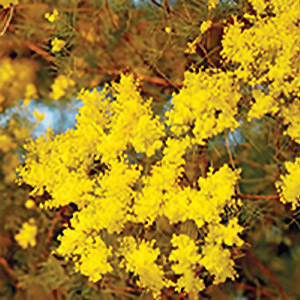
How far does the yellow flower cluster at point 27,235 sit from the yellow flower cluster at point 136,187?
0.20ft

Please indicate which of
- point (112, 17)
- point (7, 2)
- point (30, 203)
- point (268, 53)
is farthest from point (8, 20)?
point (268, 53)

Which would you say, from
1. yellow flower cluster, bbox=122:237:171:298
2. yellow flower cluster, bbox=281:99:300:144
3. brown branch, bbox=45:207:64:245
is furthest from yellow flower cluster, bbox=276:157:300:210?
brown branch, bbox=45:207:64:245

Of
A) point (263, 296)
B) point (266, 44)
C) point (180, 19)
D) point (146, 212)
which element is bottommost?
point (263, 296)

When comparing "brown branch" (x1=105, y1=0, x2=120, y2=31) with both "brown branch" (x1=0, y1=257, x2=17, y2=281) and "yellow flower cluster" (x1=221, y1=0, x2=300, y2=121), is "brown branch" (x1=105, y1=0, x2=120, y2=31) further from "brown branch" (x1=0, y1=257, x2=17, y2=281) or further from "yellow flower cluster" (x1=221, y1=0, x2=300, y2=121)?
"brown branch" (x1=0, y1=257, x2=17, y2=281)

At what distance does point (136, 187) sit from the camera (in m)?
0.62

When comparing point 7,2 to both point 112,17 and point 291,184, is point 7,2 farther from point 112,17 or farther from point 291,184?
point 291,184

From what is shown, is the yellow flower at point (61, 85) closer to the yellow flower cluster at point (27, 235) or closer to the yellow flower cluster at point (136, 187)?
the yellow flower cluster at point (136, 187)

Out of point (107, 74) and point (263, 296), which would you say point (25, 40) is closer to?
point (107, 74)

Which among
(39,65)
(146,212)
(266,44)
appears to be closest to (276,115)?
(266,44)

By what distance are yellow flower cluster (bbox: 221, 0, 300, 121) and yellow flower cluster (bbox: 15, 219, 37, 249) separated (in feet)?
1.02

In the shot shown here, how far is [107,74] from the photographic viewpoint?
68 cm

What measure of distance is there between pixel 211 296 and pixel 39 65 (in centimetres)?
37

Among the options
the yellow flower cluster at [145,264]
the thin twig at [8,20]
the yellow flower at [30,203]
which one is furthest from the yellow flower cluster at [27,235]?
the thin twig at [8,20]

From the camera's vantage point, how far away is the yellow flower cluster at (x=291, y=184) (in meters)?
0.59
